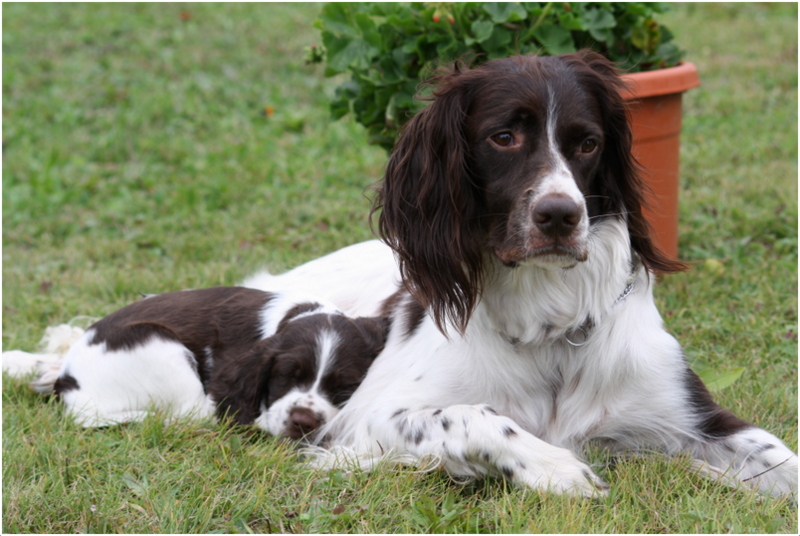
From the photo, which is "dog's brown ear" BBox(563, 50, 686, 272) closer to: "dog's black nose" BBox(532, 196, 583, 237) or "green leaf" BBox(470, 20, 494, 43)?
"dog's black nose" BBox(532, 196, 583, 237)

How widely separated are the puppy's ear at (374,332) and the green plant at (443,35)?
3.92ft

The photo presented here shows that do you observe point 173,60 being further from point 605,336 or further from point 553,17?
point 605,336

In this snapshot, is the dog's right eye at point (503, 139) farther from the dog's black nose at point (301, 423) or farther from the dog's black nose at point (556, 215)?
the dog's black nose at point (301, 423)

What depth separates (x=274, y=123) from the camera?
852cm

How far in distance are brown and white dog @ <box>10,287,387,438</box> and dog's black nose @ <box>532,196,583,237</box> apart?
1.18m

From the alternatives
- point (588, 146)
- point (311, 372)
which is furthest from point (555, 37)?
point (311, 372)

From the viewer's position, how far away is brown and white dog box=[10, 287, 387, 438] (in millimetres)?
3369

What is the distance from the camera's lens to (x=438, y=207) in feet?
9.07

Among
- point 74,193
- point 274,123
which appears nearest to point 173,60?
point 274,123

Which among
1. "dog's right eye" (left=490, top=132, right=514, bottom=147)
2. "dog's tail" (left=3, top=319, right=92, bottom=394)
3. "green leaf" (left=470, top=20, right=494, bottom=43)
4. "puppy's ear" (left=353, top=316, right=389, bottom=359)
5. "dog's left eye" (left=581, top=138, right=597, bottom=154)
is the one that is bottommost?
"dog's tail" (left=3, top=319, right=92, bottom=394)

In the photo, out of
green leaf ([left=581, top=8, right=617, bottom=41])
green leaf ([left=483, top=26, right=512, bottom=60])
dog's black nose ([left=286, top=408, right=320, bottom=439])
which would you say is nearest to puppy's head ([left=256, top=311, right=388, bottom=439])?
dog's black nose ([left=286, top=408, right=320, bottom=439])

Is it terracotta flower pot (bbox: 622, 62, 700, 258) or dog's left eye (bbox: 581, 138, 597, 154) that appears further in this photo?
terracotta flower pot (bbox: 622, 62, 700, 258)

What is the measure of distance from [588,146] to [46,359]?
8.70 feet

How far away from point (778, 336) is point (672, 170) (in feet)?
3.53
